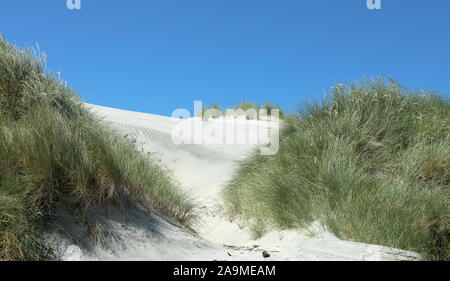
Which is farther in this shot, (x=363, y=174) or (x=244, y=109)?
(x=244, y=109)

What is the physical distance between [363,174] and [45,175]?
3580 mm

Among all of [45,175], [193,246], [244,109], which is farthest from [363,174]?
[244,109]

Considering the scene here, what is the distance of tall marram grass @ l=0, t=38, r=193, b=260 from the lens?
288 cm

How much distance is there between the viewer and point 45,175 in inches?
126

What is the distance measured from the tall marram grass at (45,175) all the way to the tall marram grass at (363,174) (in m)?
1.40

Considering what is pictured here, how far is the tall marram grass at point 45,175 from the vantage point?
9.44 ft

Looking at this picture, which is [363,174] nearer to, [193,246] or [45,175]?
[193,246]

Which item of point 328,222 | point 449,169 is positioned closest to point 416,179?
point 449,169

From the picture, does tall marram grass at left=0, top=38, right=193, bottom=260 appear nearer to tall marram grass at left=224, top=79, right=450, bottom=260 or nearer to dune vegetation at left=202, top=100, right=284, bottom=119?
tall marram grass at left=224, top=79, right=450, bottom=260

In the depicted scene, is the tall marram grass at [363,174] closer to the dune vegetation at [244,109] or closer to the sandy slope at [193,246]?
the sandy slope at [193,246]

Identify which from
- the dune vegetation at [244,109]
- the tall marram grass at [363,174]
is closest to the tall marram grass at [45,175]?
the tall marram grass at [363,174]

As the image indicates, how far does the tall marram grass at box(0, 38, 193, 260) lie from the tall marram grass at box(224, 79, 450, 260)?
1.40 meters

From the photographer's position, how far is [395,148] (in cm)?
583
